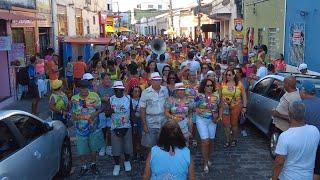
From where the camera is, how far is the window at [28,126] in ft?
19.2

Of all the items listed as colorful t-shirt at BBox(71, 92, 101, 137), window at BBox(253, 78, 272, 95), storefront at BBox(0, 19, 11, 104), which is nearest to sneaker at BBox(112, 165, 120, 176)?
colorful t-shirt at BBox(71, 92, 101, 137)

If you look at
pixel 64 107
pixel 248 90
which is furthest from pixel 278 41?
pixel 64 107

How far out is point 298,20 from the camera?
642 inches

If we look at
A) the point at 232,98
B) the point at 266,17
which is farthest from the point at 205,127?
the point at 266,17

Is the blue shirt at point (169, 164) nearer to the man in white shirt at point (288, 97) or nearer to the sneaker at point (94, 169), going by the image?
the man in white shirt at point (288, 97)

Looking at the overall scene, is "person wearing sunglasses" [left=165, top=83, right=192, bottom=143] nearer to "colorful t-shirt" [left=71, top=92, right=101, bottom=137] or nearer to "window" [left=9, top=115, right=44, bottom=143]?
"colorful t-shirt" [left=71, top=92, right=101, bottom=137]

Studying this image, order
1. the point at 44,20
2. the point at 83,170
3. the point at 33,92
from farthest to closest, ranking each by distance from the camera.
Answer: the point at 44,20 → the point at 33,92 → the point at 83,170

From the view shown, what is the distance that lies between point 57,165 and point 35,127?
0.79m

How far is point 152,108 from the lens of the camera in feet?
23.5

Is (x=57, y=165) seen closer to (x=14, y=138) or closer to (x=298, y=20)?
(x=14, y=138)

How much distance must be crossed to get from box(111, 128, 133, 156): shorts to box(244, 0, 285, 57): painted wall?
12.2m

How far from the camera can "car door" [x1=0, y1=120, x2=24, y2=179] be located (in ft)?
15.7

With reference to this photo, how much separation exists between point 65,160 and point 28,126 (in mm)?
1406

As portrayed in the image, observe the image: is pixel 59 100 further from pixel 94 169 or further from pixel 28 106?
pixel 28 106
